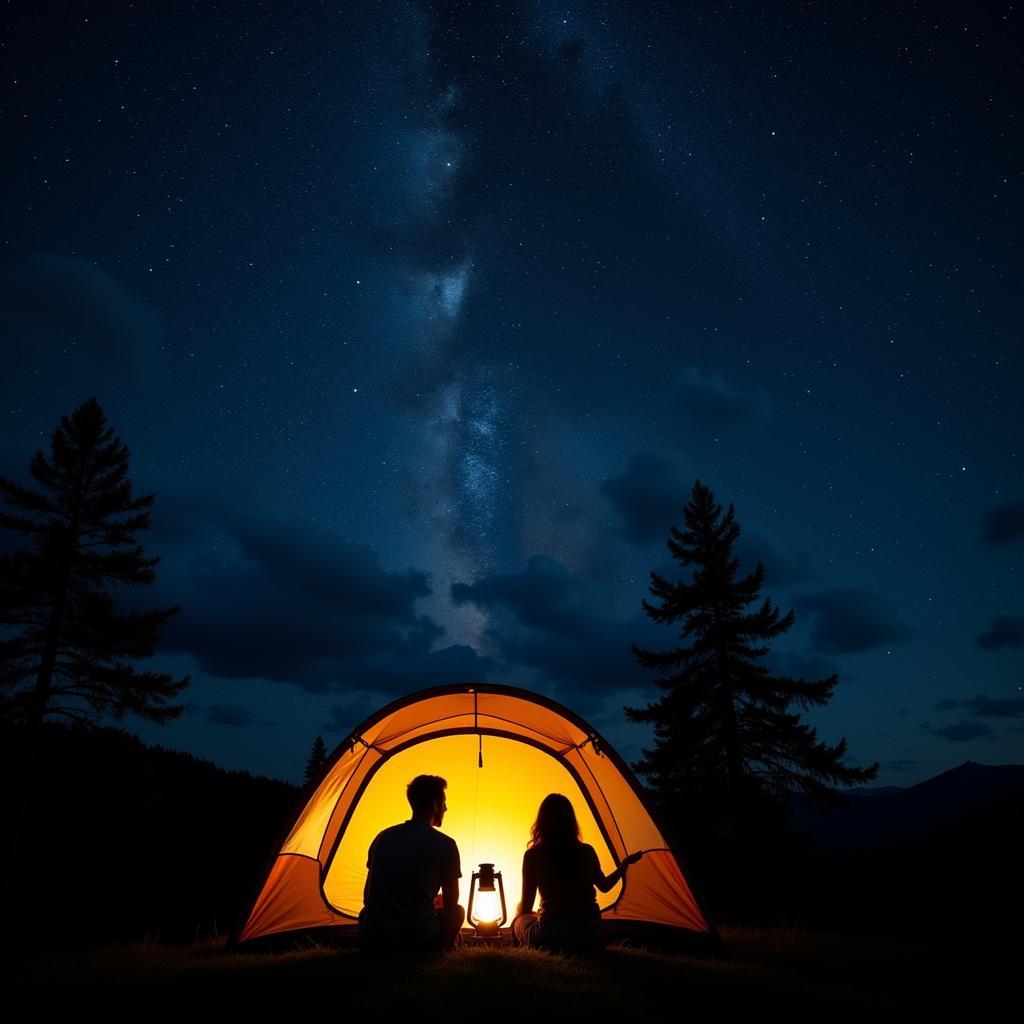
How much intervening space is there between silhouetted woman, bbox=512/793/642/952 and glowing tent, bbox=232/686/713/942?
1639 millimetres

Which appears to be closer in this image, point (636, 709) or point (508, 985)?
Answer: point (508, 985)

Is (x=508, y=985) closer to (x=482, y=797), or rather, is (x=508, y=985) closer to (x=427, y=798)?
(x=427, y=798)

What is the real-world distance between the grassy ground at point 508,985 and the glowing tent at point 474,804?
2.46ft

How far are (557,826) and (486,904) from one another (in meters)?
2.34

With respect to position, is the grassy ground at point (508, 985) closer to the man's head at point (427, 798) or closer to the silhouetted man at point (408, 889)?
the silhouetted man at point (408, 889)

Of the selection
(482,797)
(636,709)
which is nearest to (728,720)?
(636,709)

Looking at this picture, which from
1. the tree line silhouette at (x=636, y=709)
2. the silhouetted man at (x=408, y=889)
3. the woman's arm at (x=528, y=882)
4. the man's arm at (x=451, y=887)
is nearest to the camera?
the silhouetted man at (x=408, y=889)

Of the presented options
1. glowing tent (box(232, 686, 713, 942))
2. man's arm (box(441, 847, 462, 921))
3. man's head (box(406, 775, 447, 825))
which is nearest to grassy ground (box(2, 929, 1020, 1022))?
man's arm (box(441, 847, 462, 921))

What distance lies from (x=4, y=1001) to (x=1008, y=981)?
296 inches

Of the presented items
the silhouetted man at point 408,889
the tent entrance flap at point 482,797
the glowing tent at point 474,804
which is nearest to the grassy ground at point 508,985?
the silhouetted man at point 408,889

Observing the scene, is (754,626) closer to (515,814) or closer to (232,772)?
(515,814)

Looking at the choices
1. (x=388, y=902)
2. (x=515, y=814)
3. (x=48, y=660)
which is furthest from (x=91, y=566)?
(x=388, y=902)

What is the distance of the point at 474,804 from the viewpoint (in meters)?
8.16

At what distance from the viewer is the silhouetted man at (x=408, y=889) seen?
494 centimetres
